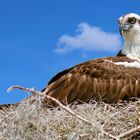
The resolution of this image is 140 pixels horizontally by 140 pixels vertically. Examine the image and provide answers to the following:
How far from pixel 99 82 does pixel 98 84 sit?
0.12 ft

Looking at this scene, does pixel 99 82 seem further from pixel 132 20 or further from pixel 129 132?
pixel 129 132

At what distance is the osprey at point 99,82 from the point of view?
779cm

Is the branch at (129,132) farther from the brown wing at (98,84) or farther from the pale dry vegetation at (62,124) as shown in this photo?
the brown wing at (98,84)

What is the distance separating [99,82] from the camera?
7898mm

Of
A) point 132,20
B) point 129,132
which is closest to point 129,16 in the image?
point 132,20

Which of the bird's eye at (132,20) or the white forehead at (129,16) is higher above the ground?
the white forehead at (129,16)

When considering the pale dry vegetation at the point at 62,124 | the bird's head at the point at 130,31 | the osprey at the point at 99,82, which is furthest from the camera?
the bird's head at the point at 130,31

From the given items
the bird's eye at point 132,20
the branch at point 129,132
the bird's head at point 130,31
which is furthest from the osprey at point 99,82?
the branch at point 129,132

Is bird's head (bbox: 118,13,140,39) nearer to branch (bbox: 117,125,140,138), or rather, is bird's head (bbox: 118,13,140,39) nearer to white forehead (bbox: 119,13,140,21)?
white forehead (bbox: 119,13,140,21)

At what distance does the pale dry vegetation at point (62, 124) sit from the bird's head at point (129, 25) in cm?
427

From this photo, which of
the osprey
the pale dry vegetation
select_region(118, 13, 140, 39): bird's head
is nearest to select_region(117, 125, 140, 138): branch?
the pale dry vegetation

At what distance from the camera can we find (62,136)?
197 inches

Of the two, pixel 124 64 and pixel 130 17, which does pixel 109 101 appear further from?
pixel 130 17

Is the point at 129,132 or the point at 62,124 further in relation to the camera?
the point at 62,124
